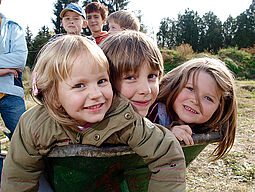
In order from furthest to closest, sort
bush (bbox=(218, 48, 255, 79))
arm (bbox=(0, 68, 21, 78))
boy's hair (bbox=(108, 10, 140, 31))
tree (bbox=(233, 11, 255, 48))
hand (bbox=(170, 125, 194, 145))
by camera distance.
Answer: tree (bbox=(233, 11, 255, 48))
bush (bbox=(218, 48, 255, 79))
boy's hair (bbox=(108, 10, 140, 31))
arm (bbox=(0, 68, 21, 78))
hand (bbox=(170, 125, 194, 145))

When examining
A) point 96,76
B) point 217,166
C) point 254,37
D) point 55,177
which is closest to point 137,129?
point 96,76

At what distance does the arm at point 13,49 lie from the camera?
7.43ft

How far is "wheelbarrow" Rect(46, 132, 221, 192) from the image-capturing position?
1076mm

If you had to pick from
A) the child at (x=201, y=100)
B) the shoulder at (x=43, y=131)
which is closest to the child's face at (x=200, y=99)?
the child at (x=201, y=100)

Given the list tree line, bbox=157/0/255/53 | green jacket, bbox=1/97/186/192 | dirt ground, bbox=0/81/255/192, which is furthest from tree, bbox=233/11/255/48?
green jacket, bbox=1/97/186/192

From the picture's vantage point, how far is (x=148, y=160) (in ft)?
3.80

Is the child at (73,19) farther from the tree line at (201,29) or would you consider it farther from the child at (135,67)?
the tree line at (201,29)

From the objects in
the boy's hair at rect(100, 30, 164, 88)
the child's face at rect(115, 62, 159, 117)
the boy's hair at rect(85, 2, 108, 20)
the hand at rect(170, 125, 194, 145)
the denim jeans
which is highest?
the boy's hair at rect(85, 2, 108, 20)

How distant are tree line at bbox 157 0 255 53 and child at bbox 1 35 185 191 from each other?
21710 mm

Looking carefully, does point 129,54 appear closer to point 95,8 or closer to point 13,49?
point 13,49

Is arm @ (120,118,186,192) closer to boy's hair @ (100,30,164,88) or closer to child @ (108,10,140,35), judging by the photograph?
boy's hair @ (100,30,164,88)

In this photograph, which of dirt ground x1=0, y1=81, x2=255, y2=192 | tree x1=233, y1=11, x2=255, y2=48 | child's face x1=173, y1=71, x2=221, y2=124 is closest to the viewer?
child's face x1=173, y1=71, x2=221, y2=124

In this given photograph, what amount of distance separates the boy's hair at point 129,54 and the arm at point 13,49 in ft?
4.34

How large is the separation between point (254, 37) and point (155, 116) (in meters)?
24.6
